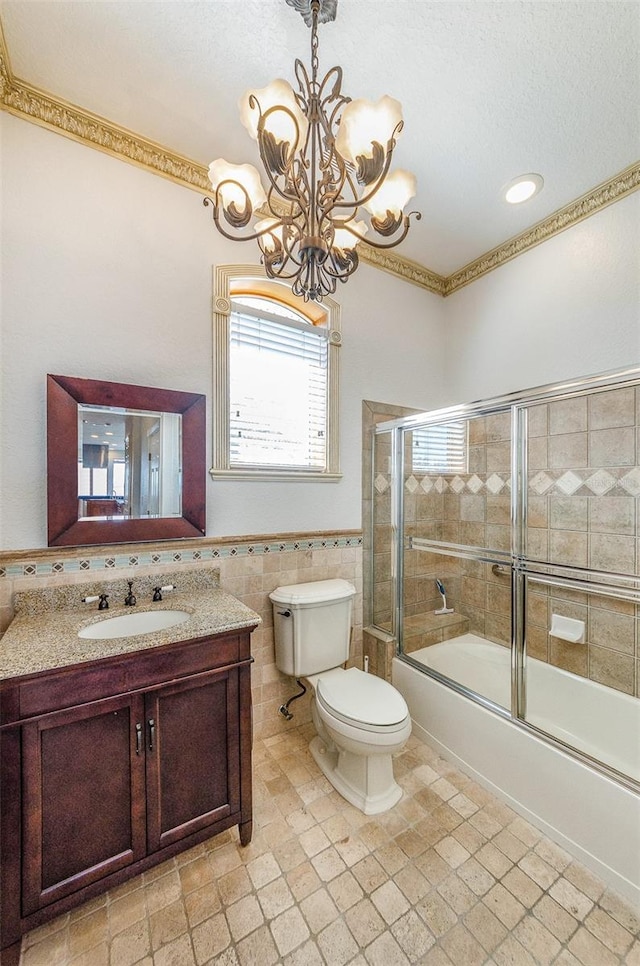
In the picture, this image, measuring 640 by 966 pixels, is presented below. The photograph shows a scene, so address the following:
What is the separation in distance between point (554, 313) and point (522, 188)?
658 mm

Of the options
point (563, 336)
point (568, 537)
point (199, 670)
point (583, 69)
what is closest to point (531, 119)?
point (583, 69)

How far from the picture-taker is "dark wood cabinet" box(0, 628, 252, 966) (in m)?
1.10

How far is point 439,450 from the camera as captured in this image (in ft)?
8.15

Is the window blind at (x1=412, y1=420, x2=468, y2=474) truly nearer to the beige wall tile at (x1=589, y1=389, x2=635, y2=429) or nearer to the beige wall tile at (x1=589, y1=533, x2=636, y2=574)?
the beige wall tile at (x1=589, y1=389, x2=635, y2=429)

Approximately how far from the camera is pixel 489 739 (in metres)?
1.80

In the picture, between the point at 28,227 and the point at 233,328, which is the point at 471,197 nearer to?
the point at 233,328

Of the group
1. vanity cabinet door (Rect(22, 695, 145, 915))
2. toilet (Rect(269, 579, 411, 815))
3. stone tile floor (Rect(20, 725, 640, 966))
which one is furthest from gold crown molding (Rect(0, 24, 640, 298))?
stone tile floor (Rect(20, 725, 640, 966))

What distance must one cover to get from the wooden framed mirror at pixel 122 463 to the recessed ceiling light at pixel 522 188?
191cm

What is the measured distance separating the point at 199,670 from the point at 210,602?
335mm

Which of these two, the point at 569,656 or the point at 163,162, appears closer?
the point at 163,162

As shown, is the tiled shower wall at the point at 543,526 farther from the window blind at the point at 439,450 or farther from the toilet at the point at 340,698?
the toilet at the point at 340,698

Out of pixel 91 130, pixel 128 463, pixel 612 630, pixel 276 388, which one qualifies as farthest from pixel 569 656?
pixel 91 130

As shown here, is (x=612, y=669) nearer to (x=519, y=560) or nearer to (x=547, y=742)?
(x=547, y=742)

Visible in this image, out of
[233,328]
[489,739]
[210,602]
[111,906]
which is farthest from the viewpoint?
[233,328]
